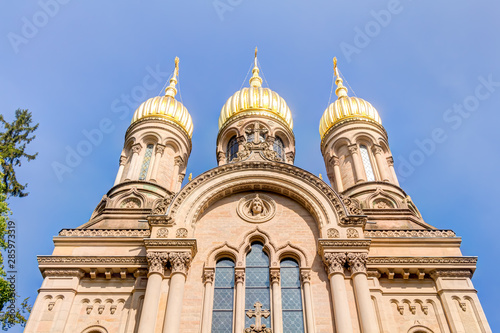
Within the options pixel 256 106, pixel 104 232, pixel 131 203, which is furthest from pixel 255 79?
pixel 104 232

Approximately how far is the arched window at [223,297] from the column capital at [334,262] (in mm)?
3450

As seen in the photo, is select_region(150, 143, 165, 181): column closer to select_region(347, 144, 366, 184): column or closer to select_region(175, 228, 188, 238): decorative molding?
select_region(175, 228, 188, 238): decorative molding

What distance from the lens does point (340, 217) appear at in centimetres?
1845

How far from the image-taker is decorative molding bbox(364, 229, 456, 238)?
19.2 metres

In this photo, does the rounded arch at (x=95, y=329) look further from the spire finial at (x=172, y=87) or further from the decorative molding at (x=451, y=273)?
the spire finial at (x=172, y=87)

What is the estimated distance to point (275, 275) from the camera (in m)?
17.3

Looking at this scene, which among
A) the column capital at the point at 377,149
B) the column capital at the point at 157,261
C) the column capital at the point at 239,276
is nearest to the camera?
the column capital at the point at 157,261

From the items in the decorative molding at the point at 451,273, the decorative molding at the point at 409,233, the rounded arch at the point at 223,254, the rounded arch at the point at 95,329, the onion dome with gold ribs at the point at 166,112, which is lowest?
the rounded arch at the point at 95,329

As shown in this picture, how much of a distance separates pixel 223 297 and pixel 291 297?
2370 mm

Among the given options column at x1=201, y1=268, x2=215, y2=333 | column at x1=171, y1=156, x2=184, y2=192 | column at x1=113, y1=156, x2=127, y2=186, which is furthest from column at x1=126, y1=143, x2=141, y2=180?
column at x1=201, y1=268, x2=215, y2=333

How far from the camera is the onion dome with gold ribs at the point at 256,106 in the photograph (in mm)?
30703

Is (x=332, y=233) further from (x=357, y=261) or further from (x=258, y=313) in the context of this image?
(x=258, y=313)

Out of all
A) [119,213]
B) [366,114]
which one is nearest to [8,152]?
[119,213]

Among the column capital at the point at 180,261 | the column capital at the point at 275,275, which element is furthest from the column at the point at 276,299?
the column capital at the point at 180,261
